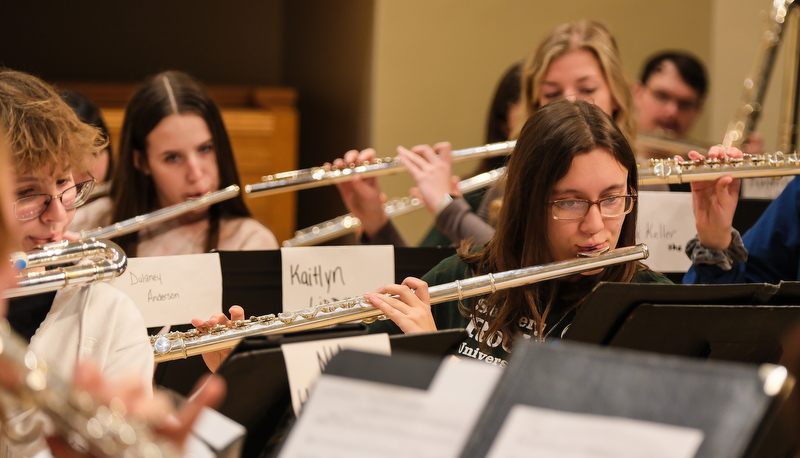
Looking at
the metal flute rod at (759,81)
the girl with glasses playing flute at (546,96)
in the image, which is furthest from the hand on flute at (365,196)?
the metal flute rod at (759,81)

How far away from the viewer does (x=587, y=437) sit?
72 cm

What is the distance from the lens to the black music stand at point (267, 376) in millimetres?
984

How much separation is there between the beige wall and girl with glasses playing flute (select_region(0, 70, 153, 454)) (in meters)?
2.31

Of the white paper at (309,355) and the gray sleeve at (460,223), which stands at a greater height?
the white paper at (309,355)

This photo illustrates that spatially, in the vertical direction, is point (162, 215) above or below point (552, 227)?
below

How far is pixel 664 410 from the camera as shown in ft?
2.36

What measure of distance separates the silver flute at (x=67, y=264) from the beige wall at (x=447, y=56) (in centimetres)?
236

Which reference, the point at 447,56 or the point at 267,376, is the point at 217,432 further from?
the point at 447,56

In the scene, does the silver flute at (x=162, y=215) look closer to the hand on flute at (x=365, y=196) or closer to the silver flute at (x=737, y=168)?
the hand on flute at (x=365, y=196)

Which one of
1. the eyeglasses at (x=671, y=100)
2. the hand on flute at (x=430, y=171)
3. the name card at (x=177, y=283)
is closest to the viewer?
the name card at (x=177, y=283)

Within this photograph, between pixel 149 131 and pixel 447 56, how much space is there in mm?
1754

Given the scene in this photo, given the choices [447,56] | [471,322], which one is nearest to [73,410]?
[471,322]

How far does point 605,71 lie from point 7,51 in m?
3.60

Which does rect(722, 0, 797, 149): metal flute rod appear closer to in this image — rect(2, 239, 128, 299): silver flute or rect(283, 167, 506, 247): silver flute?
rect(283, 167, 506, 247): silver flute
